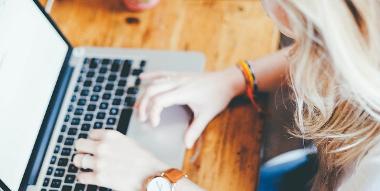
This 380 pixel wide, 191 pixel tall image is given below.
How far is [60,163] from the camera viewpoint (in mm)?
871

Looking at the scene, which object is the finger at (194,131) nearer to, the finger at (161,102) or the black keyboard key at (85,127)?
the finger at (161,102)

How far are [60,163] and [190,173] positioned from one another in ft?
0.79

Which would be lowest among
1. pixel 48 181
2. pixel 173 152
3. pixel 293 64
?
pixel 48 181

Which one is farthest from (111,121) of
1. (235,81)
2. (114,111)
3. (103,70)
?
(235,81)

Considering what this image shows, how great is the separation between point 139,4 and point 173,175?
0.43m

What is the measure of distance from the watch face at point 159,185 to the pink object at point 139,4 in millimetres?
433

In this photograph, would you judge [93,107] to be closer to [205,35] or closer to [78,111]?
[78,111]

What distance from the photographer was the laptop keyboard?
86 cm

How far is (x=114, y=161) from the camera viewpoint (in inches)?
33.5

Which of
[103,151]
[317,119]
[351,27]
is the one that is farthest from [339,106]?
[103,151]

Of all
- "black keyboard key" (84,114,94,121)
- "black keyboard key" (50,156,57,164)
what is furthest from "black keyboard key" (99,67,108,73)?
"black keyboard key" (50,156,57,164)

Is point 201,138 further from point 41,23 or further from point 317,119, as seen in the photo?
point 41,23

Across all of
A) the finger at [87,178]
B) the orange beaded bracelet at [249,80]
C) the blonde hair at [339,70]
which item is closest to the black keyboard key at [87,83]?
the finger at [87,178]

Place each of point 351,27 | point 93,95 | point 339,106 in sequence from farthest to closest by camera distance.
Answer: point 93,95, point 339,106, point 351,27
